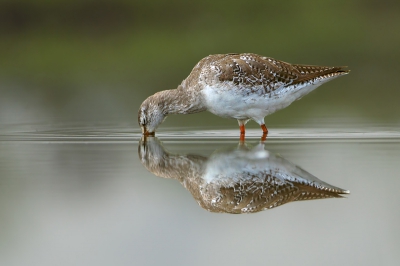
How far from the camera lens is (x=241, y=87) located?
12.3 m

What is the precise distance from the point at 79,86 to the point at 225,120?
21.4ft

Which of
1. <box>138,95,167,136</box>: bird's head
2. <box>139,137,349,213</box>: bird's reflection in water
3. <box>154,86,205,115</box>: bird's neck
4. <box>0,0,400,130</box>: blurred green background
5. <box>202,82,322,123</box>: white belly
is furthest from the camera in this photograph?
<box>0,0,400,130</box>: blurred green background

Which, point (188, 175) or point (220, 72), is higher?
point (220, 72)

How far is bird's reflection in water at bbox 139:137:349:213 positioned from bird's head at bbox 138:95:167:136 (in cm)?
266

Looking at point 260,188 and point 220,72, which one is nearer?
point 260,188

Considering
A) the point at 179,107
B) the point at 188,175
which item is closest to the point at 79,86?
the point at 179,107

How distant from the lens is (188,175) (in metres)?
8.96

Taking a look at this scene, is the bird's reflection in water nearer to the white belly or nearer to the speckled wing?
the white belly

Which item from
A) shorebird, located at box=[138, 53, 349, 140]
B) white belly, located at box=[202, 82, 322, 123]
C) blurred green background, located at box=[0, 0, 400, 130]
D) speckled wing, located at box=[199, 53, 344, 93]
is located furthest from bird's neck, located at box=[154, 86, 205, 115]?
blurred green background, located at box=[0, 0, 400, 130]

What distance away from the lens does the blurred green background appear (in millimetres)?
16891
